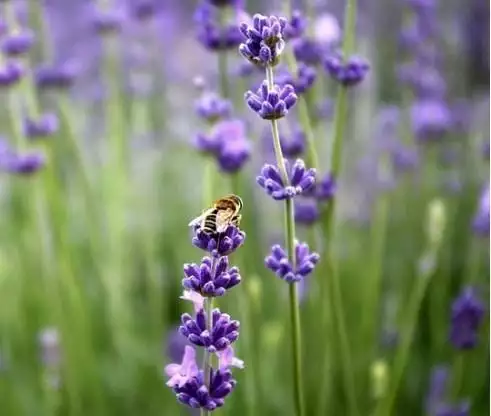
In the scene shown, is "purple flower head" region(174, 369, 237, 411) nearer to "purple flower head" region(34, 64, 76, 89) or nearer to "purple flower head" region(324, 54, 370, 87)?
"purple flower head" region(324, 54, 370, 87)

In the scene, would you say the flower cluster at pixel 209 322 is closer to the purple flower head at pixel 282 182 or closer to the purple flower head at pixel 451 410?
the purple flower head at pixel 282 182

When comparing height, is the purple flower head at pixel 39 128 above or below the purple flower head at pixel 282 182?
below

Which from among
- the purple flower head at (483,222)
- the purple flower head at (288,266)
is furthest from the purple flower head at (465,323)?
the purple flower head at (288,266)

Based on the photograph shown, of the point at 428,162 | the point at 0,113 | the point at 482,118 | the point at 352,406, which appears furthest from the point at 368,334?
the point at 0,113

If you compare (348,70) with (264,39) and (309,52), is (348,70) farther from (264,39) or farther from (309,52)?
(264,39)

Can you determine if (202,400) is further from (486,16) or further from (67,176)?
(486,16)

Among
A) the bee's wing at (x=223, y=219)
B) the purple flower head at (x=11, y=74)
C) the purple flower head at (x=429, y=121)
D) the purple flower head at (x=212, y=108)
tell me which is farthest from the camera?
the purple flower head at (x=429, y=121)

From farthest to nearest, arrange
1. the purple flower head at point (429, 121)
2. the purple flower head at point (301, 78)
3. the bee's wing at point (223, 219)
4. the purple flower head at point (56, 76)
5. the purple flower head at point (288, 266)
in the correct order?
the purple flower head at point (429, 121) → the purple flower head at point (56, 76) → the purple flower head at point (301, 78) → the purple flower head at point (288, 266) → the bee's wing at point (223, 219)
